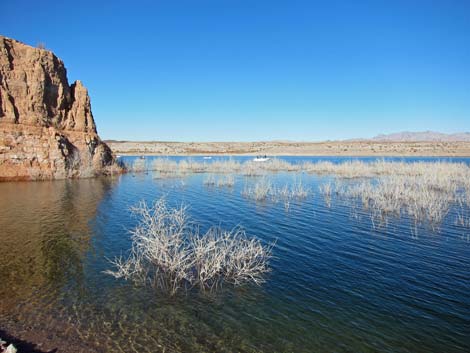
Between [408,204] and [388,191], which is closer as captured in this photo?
[408,204]

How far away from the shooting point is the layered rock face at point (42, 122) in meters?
27.4

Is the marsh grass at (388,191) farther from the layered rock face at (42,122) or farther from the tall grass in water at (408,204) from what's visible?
the layered rock face at (42,122)

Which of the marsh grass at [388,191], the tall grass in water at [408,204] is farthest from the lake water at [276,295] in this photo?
the marsh grass at [388,191]

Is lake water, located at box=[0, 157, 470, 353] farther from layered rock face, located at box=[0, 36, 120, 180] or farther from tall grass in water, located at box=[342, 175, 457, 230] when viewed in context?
layered rock face, located at box=[0, 36, 120, 180]

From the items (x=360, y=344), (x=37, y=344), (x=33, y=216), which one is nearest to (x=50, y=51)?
(x=33, y=216)

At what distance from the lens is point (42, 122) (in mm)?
29859

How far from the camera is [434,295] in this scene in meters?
7.67

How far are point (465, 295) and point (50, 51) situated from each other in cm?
3783

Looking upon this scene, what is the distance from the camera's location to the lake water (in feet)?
19.2

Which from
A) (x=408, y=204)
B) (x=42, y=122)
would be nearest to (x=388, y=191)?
(x=408, y=204)

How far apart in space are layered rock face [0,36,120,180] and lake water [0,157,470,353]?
16197 mm

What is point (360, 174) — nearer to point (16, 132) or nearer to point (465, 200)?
point (465, 200)

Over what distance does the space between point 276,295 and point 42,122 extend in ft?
101

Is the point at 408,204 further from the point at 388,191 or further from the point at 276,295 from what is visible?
the point at 276,295
